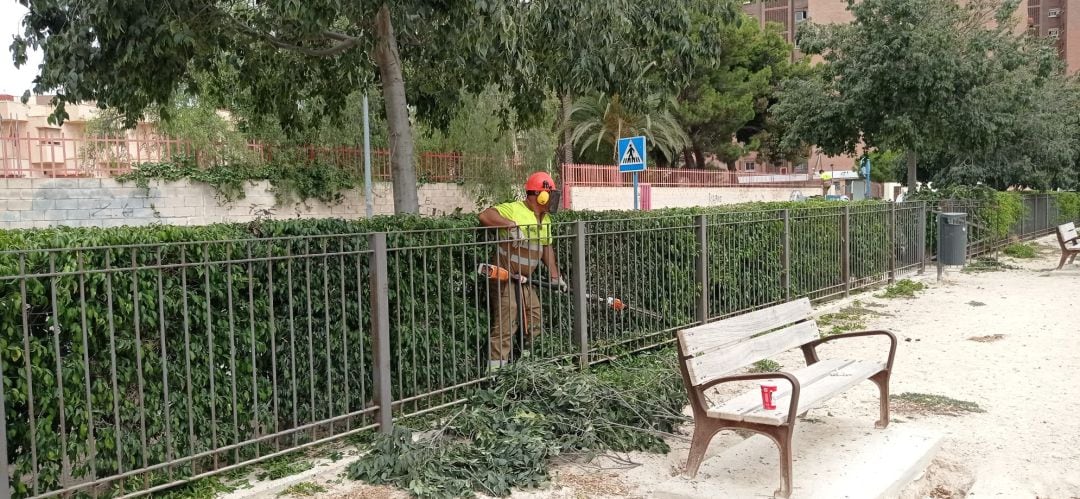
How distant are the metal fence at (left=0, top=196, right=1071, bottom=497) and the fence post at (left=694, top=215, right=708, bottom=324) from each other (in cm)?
97

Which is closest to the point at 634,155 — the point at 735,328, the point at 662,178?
the point at 735,328

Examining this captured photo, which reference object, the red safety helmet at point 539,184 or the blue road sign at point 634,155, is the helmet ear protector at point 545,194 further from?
the blue road sign at point 634,155

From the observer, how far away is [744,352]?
4.88m

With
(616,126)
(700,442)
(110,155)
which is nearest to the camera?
(700,442)

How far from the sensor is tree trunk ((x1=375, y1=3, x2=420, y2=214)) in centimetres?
775

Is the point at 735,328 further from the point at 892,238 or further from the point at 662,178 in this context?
the point at 662,178

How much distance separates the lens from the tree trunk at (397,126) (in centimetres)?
775

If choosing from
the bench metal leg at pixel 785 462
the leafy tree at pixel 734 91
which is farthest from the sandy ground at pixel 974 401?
the leafy tree at pixel 734 91

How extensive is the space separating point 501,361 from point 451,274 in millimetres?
781

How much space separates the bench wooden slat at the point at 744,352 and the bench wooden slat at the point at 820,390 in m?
0.25

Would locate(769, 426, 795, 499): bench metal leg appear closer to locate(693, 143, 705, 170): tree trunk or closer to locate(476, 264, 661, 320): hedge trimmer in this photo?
locate(476, 264, 661, 320): hedge trimmer

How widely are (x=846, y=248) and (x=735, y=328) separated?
7723 mm

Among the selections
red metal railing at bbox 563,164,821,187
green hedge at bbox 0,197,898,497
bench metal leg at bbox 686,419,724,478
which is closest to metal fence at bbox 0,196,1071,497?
green hedge at bbox 0,197,898,497

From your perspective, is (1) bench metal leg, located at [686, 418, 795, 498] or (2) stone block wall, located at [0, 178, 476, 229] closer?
(1) bench metal leg, located at [686, 418, 795, 498]
